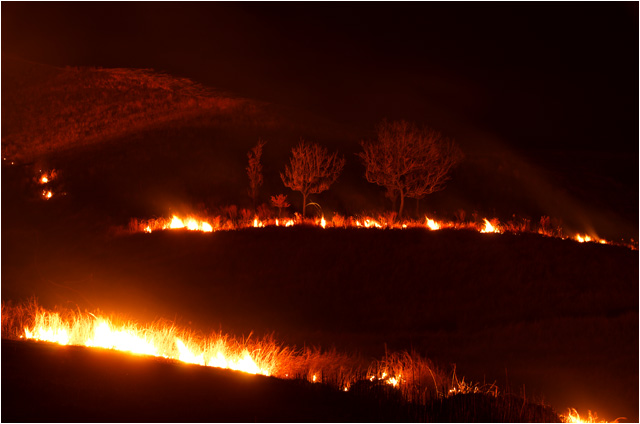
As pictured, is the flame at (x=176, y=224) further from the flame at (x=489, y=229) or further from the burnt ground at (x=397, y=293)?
the flame at (x=489, y=229)

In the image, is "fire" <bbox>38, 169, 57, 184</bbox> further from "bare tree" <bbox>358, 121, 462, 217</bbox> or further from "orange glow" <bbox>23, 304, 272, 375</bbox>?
"orange glow" <bbox>23, 304, 272, 375</bbox>

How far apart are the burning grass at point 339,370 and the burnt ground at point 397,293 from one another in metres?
1.26

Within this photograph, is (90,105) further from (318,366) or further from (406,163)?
(318,366)

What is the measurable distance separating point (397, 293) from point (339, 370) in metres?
6.34

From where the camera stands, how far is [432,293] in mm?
14289

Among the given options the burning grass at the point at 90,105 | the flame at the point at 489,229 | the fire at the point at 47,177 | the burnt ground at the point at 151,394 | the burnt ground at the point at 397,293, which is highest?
the burning grass at the point at 90,105

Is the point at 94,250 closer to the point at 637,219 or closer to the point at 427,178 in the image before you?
the point at 427,178

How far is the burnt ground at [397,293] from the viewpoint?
10555 millimetres

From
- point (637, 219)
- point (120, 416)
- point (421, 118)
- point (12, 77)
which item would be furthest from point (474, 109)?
point (120, 416)

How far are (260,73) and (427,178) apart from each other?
38.2 metres

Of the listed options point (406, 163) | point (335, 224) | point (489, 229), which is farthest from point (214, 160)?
point (489, 229)

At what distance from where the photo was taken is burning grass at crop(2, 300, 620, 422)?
6734 millimetres

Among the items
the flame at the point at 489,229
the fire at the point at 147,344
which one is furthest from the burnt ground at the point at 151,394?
the flame at the point at 489,229

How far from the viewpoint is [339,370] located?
8297 mm
